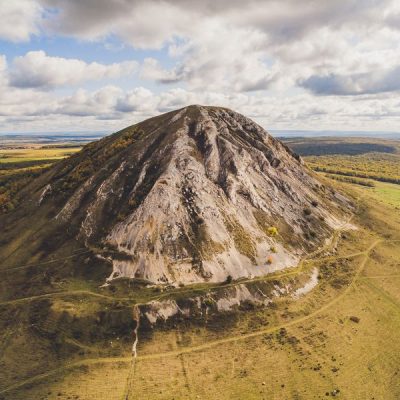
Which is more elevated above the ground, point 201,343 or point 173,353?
point 201,343

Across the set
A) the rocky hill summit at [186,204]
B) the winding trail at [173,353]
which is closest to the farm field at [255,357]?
the winding trail at [173,353]

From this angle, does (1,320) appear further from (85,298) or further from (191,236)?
(191,236)

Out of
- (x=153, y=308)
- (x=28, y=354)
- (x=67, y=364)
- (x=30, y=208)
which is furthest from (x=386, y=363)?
(x=30, y=208)

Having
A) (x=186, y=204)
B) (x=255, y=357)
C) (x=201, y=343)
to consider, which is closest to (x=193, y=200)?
(x=186, y=204)

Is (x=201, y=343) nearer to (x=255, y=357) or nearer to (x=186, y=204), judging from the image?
(x=255, y=357)

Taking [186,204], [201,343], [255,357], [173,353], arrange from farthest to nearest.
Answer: [186,204]
[201,343]
[173,353]
[255,357]

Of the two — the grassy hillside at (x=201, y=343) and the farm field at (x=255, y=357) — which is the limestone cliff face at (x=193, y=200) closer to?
the grassy hillside at (x=201, y=343)

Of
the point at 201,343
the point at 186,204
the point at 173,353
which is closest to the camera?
the point at 173,353
